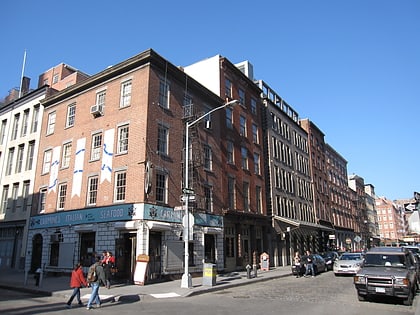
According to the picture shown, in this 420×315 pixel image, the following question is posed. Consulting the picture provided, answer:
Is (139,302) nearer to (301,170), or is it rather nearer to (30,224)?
(30,224)

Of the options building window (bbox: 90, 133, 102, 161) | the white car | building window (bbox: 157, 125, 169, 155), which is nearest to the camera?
the white car

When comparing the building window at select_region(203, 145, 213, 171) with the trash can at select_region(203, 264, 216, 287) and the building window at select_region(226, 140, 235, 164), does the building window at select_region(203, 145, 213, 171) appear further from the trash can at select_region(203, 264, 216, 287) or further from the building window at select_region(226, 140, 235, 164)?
the trash can at select_region(203, 264, 216, 287)

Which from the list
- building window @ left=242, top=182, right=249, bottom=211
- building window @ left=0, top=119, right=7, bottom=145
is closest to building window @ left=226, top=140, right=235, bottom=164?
building window @ left=242, top=182, right=249, bottom=211

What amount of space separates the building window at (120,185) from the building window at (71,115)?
25.9ft

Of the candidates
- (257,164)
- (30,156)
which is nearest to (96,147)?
(30,156)

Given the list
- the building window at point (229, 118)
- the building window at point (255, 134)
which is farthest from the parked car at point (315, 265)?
the building window at point (255, 134)

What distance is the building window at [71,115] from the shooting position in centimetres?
2725

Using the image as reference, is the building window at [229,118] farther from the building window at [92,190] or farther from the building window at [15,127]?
the building window at [15,127]

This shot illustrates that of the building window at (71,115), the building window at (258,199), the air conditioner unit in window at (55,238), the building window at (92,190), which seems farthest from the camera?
the building window at (258,199)

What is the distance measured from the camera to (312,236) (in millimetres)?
45938

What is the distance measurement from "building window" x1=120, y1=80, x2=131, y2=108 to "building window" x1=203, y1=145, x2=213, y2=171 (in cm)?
694

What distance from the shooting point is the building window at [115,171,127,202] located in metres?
21.8

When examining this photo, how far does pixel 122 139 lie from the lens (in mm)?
23047

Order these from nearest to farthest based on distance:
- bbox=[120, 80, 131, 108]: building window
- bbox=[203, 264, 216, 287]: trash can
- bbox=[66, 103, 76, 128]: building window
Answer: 1. bbox=[203, 264, 216, 287]: trash can
2. bbox=[120, 80, 131, 108]: building window
3. bbox=[66, 103, 76, 128]: building window
